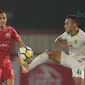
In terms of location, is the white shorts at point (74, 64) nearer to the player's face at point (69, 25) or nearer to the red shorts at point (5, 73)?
the player's face at point (69, 25)

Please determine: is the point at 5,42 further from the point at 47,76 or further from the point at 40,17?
the point at 40,17

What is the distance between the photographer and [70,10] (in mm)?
7355

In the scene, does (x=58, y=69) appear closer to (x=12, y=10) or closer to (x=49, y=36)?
(x=49, y=36)

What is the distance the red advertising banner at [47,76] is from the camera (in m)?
6.12

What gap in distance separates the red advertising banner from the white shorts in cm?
109

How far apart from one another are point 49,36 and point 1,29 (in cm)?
251

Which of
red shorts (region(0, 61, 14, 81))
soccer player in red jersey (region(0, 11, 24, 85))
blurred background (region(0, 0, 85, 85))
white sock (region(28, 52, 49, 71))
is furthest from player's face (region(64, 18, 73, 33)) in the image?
blurred background (region(0, 0, 85, 85))

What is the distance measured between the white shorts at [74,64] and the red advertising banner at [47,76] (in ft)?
3.58

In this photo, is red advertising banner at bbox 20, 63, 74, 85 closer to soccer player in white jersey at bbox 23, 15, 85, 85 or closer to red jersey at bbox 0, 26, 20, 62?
soccer player in white jersey at bbox 23, 15, 85, 85

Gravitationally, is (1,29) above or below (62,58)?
above

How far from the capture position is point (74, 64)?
495cm

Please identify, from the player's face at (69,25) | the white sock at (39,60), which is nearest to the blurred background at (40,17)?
the white sock at (39,60)

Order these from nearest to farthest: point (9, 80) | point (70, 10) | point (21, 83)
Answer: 1. point (9, 80)
2. point (21, 83)
3. point (70, 10)

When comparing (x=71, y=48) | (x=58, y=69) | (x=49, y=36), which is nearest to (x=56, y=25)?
(x=49, y=36)
